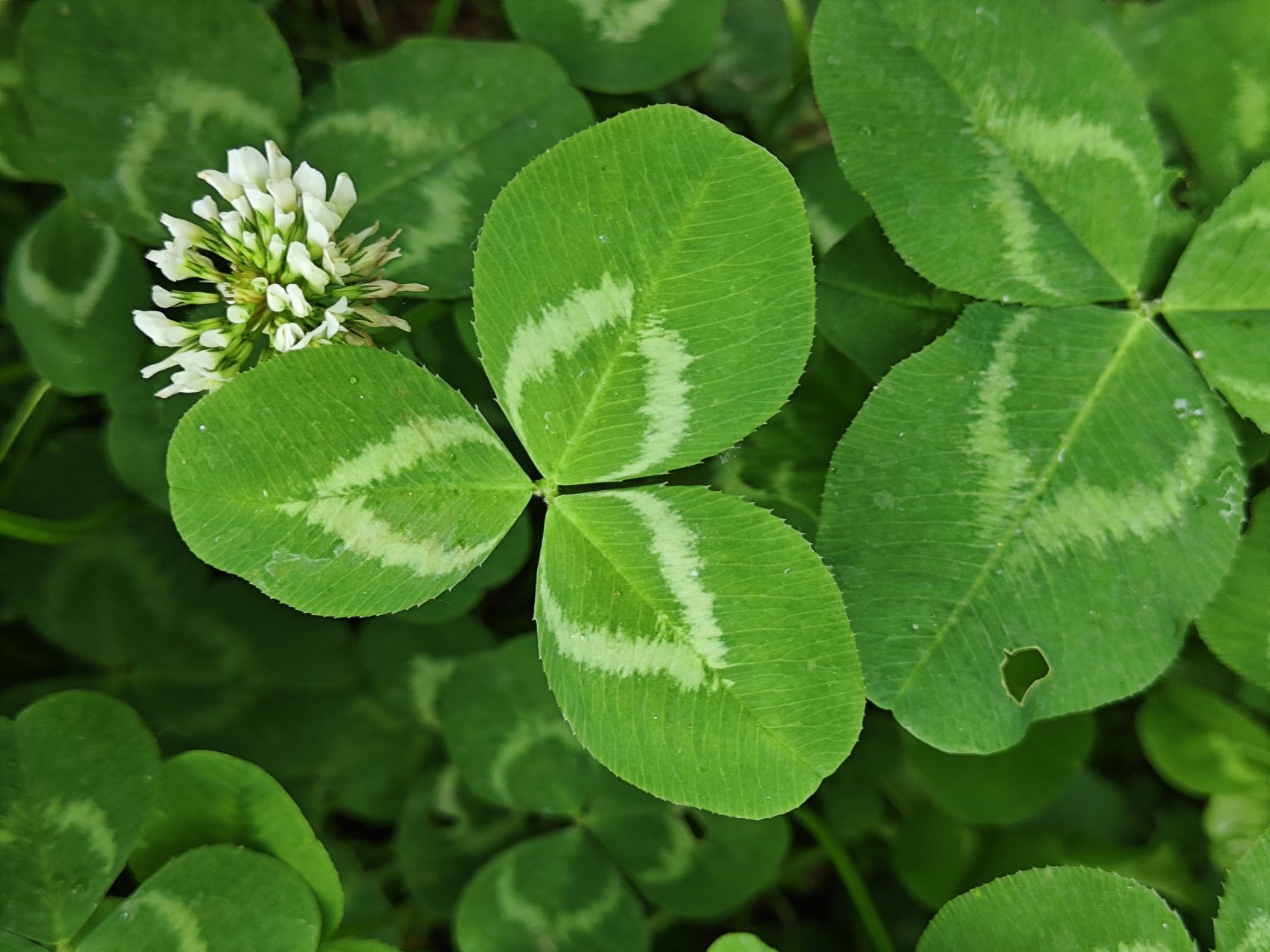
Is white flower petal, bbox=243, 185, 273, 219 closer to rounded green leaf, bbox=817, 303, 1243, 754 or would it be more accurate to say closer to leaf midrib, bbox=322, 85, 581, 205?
leaf midrib, bbox=322, 85, 581, 205

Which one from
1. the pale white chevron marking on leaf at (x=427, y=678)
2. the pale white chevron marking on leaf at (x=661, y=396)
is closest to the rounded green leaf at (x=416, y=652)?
the pale white chevron marking on leaf at (x=427, y=678)

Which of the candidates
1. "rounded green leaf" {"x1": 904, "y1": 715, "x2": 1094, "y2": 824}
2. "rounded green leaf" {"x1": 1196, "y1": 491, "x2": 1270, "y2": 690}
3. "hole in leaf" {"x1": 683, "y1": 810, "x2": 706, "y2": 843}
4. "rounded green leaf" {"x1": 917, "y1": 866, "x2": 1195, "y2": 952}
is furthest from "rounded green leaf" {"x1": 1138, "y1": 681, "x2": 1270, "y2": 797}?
"hole in leaf" {"x1": 683, "y1": 810, "x2": 706, "y2": 843}

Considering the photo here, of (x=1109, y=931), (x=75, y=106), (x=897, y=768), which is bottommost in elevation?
(x=897, y=768)

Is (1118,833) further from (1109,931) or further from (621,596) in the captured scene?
(621,596)

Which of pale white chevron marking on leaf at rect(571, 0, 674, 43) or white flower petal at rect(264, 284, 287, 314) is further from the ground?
pale white chevron marking on leaf at rect(571, 0, 674, 43)

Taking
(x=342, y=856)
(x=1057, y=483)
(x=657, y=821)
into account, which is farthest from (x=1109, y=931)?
(x=342, y=856)

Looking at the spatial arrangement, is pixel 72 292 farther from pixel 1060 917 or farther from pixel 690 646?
pixel 1060 917

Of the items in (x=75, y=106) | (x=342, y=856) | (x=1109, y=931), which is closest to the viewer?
(x=1109, y=931)
